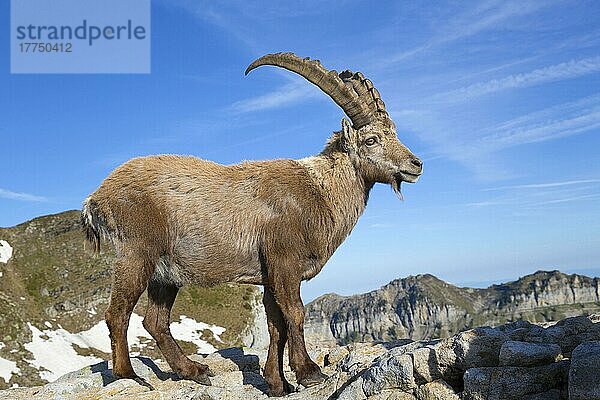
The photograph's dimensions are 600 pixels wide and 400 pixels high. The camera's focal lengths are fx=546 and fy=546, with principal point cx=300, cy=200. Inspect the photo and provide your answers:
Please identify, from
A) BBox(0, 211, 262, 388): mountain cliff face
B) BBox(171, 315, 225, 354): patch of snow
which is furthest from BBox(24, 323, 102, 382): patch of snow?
BBox(171, 315, 225, 354): patch of snow

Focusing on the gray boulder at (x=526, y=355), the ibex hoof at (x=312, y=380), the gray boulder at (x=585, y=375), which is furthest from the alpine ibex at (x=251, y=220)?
the gray boulder at (x=585, y=375)

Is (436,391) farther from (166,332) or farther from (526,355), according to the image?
(166,332)

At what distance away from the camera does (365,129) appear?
1252 cm

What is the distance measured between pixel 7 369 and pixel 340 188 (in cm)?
5913

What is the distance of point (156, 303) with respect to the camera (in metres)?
12.8

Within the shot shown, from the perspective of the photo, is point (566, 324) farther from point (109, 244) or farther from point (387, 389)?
point (109, 244)

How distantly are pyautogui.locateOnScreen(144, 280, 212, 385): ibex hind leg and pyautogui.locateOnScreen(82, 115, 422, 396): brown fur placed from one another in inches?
1.5

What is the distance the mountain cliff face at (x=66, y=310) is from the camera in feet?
208

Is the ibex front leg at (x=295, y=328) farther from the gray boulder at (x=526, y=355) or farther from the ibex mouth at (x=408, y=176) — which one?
the gray boulder at (x=526, y=355)

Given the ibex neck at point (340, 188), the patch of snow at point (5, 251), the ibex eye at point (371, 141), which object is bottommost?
the ibex neck at point (340, 188)

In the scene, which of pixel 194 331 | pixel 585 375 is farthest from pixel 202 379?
pixel 194 331

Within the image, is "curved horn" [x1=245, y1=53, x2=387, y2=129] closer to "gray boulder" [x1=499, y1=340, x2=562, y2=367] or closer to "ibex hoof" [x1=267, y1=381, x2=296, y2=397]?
A: "ibex hoof" [x1=267, y1=381, x2=296, y2=397]

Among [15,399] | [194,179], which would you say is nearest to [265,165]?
[194,179]

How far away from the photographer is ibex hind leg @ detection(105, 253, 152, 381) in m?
11.5
